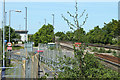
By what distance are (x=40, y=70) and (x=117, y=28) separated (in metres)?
43.0

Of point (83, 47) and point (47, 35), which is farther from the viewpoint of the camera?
point (47, 35)

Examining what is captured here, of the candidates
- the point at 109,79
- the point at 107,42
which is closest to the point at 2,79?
the point at 109,79

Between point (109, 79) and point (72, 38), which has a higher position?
point (72, 38)

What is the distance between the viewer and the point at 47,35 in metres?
43.2

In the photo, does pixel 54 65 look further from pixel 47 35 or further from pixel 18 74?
pixel 47 35

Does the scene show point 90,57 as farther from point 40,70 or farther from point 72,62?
point 40,70

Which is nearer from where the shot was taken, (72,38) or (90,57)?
(90,57)

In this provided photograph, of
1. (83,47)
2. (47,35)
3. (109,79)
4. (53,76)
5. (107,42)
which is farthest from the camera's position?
(107,42)

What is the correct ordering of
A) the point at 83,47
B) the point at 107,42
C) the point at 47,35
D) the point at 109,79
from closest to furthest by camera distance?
the point at 109,79 < the point at 83,47 < the point at 47,35 < the point at 107,42

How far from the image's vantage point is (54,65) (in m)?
5.58

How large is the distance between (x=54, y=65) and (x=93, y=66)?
1154 mm

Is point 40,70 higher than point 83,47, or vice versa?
point 83,47

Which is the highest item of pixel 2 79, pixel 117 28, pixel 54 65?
pixel 117 28

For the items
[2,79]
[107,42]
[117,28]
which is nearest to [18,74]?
[2,79]
